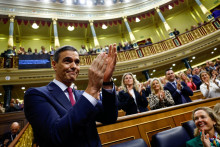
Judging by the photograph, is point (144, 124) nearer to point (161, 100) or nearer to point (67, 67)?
point (161, 100)

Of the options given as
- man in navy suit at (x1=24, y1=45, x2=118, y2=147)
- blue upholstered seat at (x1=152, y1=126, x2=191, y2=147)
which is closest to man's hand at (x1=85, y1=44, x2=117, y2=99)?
man in navy suit at (x1=24, y1=45, x2=118, y2=147)

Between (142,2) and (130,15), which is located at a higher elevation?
(142,2)

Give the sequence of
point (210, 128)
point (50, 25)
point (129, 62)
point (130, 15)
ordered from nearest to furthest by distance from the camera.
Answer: point (210, 128) < point (129, 62) < point (50, 25) < point (130, 15)

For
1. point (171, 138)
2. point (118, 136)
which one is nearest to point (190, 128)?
point (171, 138)

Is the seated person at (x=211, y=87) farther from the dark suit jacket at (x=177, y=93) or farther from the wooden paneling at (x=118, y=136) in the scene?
the wooden paneling at (x=118, y=136)

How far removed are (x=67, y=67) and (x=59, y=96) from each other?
20cm

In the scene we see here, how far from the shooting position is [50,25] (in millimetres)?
9859

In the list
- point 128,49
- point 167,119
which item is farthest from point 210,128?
point 128,49

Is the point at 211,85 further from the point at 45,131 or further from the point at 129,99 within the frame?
the point at 45,131

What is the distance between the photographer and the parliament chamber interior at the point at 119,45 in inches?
172

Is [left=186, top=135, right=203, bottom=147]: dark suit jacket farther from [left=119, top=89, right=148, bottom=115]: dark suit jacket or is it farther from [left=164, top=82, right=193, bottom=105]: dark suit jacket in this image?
[left=164, top=82, right=193, bottom=105]: dark suit jacket

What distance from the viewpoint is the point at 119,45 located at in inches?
389

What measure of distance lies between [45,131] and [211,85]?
3.69 meters

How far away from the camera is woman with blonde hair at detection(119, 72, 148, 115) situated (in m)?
2.61
